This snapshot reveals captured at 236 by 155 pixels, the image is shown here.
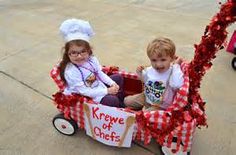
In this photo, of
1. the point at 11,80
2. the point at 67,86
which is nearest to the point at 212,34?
the point at 67,86

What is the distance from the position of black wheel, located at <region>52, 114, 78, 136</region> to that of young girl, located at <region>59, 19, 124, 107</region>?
21 cm

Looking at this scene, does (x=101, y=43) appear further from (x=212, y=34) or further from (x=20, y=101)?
(x=212, y=34)

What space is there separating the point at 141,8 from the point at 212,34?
3.15 metres

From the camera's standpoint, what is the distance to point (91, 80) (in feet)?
6.25

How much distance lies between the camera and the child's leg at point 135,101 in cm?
196

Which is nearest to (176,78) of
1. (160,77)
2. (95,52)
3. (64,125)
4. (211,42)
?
(160,77)

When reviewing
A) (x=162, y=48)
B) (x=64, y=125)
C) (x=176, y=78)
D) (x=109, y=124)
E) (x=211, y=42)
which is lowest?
(x=64, y=125)

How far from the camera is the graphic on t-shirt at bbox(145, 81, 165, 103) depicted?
1.79 metres

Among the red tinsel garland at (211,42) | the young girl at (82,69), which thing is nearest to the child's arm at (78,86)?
the young girl at (82,69)

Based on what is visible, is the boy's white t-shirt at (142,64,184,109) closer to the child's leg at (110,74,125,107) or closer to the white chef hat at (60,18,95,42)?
the child's leg at (110,74,125,107)

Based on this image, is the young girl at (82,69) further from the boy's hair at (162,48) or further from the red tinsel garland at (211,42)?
the red tinsel garland at (211,42)

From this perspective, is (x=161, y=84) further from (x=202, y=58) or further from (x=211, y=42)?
(x=211, y=42)

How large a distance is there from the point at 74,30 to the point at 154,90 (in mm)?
603

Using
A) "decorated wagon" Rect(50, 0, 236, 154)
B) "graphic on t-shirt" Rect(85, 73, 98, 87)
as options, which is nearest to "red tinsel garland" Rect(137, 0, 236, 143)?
"decorated wagon" Rect(50, 0, 236, 154)
